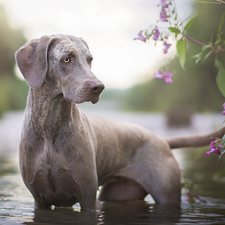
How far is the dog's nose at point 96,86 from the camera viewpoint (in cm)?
279

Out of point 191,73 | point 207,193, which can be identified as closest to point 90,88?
point 207,193

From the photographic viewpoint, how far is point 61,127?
3.22 m

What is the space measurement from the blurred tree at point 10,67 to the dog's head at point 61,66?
16893 mm

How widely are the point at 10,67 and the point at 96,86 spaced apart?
21.4 meters

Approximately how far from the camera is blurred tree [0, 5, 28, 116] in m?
21.4

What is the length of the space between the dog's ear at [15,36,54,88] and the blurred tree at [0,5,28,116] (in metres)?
16.9

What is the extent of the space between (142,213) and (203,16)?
34.3 feet

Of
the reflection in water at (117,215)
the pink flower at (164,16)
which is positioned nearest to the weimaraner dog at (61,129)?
the reflection in water at (117,215)

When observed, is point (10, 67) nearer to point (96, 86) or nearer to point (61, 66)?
point (61, 66)

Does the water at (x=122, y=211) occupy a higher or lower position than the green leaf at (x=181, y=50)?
lower

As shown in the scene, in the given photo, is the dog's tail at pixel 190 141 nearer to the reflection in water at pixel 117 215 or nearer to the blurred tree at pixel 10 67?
the reflection in water at pixel 117 215

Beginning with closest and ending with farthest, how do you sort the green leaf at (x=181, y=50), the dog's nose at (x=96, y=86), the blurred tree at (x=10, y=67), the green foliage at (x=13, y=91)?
the dog's nose at (x=96, y=86) → the green leaf at (x=181, y=50) → the green foliage at (x=13, y=91) → the blurred tree at (x=10, y=67)

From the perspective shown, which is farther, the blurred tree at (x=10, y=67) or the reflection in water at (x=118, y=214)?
the blurred tree at (x=10, y=67)

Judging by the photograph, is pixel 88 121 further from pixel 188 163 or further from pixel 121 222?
pixel 188 163
